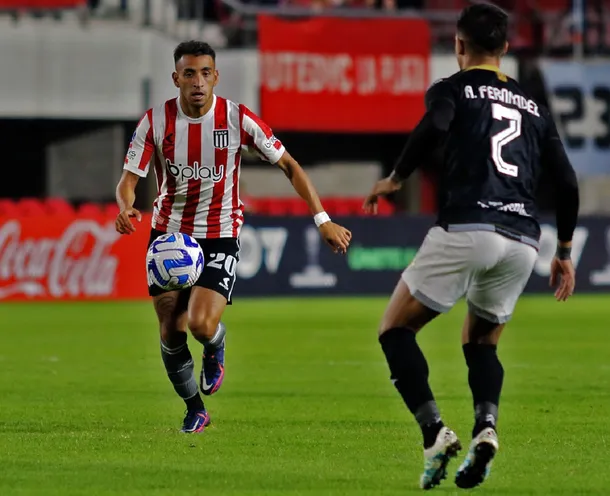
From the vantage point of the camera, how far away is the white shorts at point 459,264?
6.29 metres

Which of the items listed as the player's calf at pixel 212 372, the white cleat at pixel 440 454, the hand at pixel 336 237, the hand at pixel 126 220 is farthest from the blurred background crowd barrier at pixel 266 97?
the white cleat at pixel 440 454

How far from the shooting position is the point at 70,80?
87.6ft

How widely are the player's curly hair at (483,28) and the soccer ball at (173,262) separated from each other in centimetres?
256

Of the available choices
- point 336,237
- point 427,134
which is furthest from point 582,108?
point 427,134

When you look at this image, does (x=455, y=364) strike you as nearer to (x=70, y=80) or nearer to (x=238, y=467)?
(x=238, y=467)

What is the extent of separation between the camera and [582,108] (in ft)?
93.8

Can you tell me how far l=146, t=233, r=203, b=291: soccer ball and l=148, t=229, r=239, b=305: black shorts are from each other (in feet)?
0.27

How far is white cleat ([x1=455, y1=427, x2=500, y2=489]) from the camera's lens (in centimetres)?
612

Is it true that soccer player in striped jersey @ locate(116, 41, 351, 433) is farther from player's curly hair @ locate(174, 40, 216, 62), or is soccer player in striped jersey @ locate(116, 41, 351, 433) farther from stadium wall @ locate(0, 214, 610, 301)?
stadium wall @ locate(0, 214, 610, 301)

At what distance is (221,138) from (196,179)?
0.28 m

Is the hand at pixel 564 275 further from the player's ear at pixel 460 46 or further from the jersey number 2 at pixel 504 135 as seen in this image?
the player's ear at pixel 460 46

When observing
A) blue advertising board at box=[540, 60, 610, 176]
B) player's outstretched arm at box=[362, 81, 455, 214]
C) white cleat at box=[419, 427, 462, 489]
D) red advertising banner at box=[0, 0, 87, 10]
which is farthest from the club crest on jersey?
blue advertising board at box=[540, 60, 610, 176]

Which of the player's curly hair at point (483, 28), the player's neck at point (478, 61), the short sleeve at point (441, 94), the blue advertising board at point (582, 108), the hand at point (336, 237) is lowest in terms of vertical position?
the blue advertising board at point (582, 108)

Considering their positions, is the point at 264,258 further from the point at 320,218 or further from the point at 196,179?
the point at 320,218
